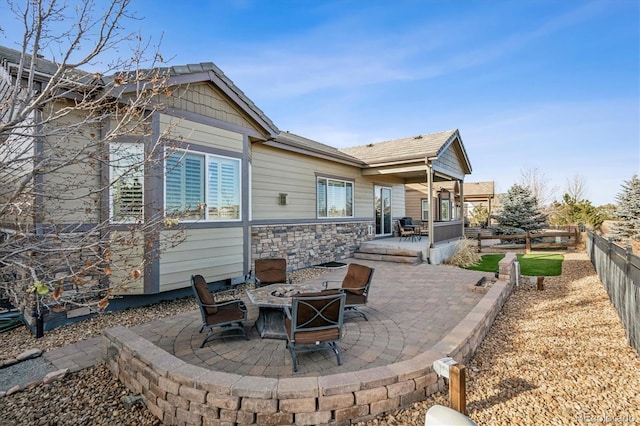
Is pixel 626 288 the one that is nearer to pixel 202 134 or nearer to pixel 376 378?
pixel 376 378

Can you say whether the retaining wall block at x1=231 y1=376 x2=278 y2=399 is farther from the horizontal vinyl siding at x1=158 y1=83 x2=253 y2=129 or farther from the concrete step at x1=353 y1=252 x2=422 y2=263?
the concrete step at x1=353 y1=252 x2=422 y2=263

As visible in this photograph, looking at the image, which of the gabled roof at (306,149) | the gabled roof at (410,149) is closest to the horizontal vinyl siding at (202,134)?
the gabled roof at (306,149)

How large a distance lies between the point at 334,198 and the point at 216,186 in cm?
548

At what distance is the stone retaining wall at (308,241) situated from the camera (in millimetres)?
8492

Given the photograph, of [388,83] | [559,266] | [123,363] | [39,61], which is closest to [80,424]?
[123,363]

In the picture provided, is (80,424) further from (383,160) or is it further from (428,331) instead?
(383,160)

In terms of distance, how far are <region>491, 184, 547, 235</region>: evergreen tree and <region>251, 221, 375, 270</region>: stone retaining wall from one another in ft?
35.3

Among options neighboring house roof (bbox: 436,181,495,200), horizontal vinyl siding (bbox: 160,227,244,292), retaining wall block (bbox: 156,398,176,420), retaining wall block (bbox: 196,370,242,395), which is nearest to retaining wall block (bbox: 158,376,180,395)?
retaining wall block (bbox: 156,398,176,420)

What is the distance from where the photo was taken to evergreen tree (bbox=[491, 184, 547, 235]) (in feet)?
58.0

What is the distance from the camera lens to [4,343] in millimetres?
4656

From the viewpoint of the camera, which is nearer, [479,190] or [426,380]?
[426,380]

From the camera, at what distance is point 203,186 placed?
252 inches

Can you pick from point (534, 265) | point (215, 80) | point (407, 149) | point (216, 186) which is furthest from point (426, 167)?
point (215, 80)

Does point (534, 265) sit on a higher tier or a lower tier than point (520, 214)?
lower
